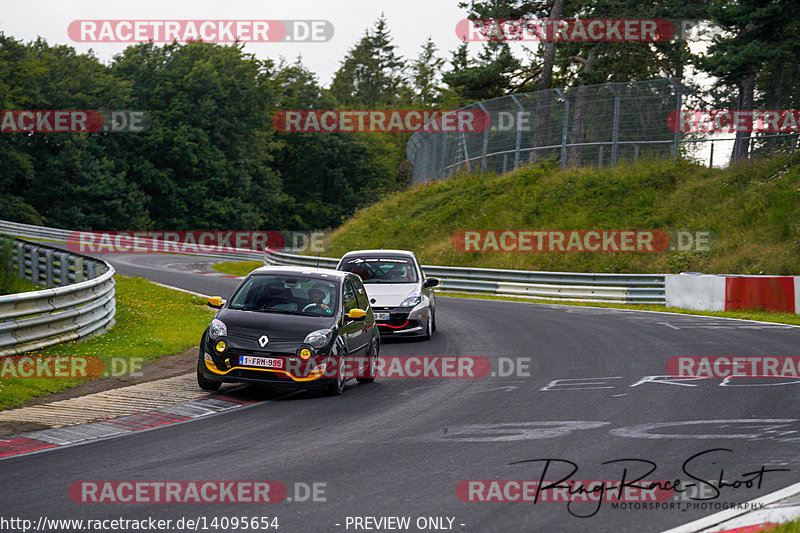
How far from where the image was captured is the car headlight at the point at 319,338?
10844 millimetres

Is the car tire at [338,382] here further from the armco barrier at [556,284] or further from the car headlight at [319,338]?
the armco barrier at [556,284]

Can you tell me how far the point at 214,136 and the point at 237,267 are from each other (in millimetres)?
35849

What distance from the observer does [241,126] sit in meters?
76.6

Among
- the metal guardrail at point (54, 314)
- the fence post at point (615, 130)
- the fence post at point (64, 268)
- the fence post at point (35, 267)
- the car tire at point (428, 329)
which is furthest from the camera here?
the fence post at point (615, 130)

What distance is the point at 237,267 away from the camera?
136 ft

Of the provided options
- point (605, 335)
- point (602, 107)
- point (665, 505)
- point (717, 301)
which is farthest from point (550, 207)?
point (665, 505)

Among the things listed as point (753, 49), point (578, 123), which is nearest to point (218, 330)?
point (753, 49)

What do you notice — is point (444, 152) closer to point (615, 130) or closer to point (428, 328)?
point (615, 130)

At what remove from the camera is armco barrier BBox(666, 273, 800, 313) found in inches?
893

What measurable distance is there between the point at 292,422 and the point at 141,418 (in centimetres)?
157

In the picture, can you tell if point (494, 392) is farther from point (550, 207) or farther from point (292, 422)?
point (550, 207)

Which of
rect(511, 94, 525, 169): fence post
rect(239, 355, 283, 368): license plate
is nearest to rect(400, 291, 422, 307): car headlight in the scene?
rect(239, 355, 283, 368): license plate

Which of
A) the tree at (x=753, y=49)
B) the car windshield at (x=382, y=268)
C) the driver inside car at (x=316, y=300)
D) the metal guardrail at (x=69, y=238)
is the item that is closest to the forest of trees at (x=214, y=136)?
the tree at (x=753, y=49)

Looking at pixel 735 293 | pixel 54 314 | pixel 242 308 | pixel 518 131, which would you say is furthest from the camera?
pixel 518 131
